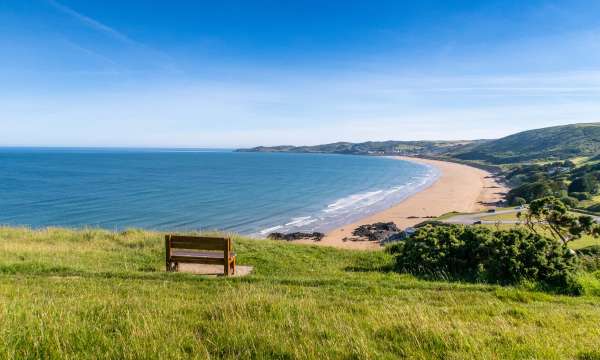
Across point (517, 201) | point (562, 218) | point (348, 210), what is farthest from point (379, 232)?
point (517, 201)

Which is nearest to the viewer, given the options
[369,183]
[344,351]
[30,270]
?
[344,351]

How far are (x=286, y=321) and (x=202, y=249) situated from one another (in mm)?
5962

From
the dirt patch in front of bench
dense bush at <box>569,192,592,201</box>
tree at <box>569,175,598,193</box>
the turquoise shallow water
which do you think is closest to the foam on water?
the turquoise shallow water

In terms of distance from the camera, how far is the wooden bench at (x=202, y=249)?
928 centimetres

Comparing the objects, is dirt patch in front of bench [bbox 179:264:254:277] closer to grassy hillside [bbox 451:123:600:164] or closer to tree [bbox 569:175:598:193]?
tree [bbox 569:175:598:193]

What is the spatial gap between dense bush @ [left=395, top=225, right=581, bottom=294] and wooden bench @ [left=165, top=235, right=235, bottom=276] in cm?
487

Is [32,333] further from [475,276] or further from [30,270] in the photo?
[475,276]

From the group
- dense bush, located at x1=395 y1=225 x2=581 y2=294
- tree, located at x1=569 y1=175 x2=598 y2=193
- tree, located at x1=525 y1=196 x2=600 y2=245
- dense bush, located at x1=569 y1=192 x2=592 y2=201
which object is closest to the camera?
dense bush, located at x1=395 y1=225 x2=581 y2=294

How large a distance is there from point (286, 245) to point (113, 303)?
32.7ft

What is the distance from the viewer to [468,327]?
419cm

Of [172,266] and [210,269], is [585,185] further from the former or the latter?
[172,266]

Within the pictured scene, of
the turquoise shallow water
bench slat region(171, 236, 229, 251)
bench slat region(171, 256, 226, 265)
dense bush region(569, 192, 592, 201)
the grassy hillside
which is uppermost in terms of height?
the grassy hillside

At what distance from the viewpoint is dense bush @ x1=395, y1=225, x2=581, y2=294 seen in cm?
839

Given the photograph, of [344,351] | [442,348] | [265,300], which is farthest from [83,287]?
[442,348]
